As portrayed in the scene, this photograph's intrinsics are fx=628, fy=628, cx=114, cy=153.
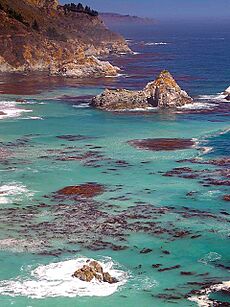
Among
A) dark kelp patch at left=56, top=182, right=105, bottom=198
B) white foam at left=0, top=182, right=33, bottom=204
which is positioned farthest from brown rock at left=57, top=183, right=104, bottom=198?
white foam at left=0, top=182, right=33, bottom=204

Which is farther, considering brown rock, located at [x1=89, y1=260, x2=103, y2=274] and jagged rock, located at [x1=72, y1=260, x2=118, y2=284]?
brown rock, located at [x1=89, y1=260, x2=103, y2=274]

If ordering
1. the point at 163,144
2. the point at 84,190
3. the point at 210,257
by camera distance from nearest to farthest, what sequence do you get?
the point at 210,257 < the point at 84,190 < the point at 163,144

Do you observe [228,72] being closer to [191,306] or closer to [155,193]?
[155,193]

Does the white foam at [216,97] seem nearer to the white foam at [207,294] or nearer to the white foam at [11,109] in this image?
the white foam at [11,109]

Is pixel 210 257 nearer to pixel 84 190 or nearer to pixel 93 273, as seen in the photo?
pixel 93 273

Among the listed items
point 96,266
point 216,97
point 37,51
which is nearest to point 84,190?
point 96,266

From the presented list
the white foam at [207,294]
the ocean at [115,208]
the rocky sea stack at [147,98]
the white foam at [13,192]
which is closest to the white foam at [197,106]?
the rocky sea stack at [147,98]

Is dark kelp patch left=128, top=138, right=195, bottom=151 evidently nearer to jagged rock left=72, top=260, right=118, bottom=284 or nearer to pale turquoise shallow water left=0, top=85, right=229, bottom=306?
pale turquoise shallow water left=0, top=85, right=229, bottom=306
